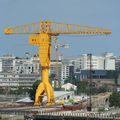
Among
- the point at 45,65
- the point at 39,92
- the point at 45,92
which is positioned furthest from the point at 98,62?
the point at 45,65

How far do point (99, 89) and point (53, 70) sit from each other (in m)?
46.6

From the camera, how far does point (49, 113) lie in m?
53.9

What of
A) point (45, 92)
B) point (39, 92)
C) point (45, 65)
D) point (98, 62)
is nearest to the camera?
point (45, 65)

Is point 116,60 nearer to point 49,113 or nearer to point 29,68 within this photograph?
point 29,68

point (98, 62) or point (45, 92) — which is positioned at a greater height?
point (98, 62)

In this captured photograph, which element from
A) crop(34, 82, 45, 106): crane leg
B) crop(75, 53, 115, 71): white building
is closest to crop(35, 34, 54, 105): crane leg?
crop(34, 82, 45, 106): crane leg

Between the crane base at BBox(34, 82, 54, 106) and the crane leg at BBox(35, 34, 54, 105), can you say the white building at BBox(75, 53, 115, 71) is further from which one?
the crane leg at BBox(35, 34, 54, 105)

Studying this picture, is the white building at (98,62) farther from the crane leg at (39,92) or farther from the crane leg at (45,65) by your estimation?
the crane leg at (45,65)

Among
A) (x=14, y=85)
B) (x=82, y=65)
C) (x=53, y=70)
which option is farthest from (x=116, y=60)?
(x=14, y=85)

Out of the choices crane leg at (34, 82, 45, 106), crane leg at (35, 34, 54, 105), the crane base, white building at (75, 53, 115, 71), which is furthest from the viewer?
white building at (75, 53, 115, 71)

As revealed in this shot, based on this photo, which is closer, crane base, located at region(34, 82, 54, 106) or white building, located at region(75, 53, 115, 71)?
crane base, located at region(34, 82, 54, 106)

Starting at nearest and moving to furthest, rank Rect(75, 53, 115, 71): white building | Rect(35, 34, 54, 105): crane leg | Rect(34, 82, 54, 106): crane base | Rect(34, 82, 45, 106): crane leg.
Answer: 1. Rect(35, 34, 54, 105): crane leg
2. Rect(34, 82, 54, 106): crane base
3. Rect(34, 82, 45, 106): crane leg
4. Rect(75, 53, 115, 71): white building

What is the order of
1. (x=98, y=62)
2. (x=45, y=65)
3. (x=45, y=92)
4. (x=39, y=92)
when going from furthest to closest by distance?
1. (x=98, y=62)
2. (x=45, y=92)
3. (x=39, y=92)
4. (x=45, y=65)

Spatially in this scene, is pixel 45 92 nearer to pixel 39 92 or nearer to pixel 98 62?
pixel 39 92
